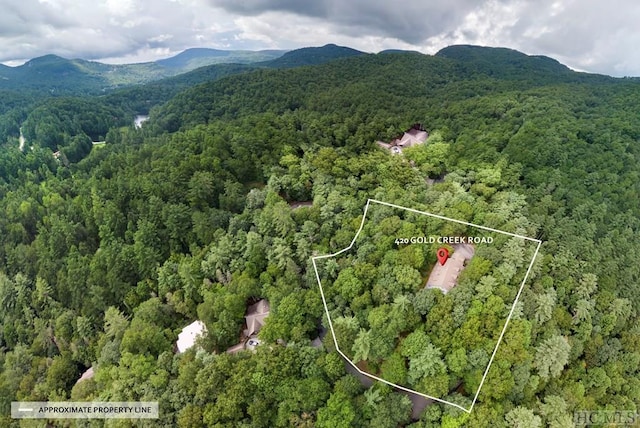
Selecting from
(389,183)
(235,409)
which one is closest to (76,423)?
(235,409)

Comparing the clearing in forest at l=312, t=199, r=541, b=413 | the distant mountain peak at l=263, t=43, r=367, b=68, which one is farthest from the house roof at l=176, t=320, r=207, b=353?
the distant mountain peak at l=263, t=43, r=367, b=68

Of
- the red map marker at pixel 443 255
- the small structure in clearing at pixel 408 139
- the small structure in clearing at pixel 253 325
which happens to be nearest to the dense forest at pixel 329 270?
the small structure in clearing at pixel 253 325

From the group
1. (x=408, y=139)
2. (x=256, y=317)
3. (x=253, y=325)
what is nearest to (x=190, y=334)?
(x=253, y=325)

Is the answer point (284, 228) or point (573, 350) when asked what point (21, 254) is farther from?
point (573, 350)

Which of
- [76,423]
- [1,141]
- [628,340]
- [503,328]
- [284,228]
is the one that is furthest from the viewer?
[1,141]

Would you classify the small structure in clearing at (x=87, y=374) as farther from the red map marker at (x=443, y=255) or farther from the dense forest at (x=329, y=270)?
the red map marker at (x=443, y=255)

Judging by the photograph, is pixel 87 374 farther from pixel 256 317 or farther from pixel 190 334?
pixel 256 317
